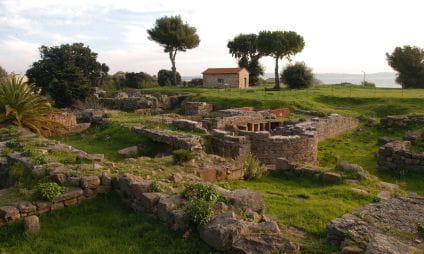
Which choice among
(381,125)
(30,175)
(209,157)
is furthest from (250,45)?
(30,175)

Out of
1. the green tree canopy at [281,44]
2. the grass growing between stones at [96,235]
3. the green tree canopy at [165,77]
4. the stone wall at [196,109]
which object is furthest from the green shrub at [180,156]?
the green tree canopy at [165,77]

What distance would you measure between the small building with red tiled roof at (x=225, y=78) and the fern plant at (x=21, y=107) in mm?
30039

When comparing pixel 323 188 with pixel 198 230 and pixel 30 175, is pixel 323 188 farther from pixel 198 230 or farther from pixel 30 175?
pixel 30 175

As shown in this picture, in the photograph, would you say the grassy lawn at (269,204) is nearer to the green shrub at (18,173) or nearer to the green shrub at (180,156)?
the green shrub at (180,156)

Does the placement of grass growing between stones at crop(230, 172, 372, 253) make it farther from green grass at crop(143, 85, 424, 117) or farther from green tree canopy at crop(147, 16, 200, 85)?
green tree canopy at crop(147, 16, 200, 85)

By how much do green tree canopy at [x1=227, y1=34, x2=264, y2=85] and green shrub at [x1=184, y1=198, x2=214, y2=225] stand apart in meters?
49.4

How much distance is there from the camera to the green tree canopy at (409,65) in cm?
4862

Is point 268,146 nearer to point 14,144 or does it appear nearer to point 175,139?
point 175,139

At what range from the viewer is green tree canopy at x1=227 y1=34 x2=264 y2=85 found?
56.2 m

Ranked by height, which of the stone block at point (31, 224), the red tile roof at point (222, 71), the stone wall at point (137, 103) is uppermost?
the red tile roof at point (222, 71)

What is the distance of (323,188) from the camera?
11.1m

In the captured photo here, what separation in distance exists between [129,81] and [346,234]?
49.0 metres

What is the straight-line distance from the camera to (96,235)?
23.4 feet

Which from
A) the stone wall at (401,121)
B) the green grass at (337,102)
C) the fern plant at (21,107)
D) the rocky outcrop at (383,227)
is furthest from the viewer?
the green grass at (337,102)
